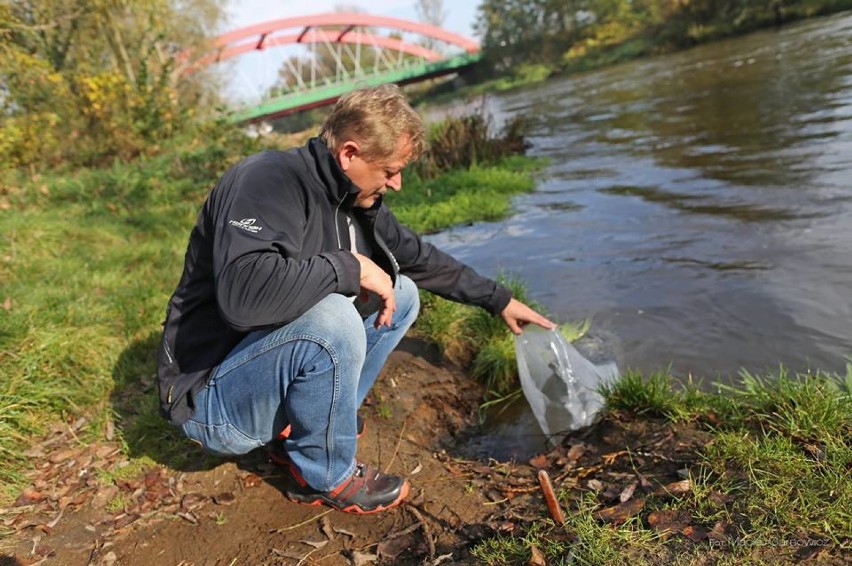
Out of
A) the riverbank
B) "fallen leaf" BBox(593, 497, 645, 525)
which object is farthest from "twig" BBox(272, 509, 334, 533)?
the riverbank

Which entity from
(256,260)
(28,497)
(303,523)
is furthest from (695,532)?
(28,497)

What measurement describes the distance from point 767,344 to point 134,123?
40.6 feet

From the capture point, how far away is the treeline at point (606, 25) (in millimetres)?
30250

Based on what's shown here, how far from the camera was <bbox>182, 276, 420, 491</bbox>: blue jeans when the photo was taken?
2.06m

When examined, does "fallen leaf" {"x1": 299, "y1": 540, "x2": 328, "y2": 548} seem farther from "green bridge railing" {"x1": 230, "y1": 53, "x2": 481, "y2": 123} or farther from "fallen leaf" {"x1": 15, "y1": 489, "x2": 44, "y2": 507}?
"green bridge railing" {"x1": 230, "y1": 53, "x2": 481, "y2": 123}

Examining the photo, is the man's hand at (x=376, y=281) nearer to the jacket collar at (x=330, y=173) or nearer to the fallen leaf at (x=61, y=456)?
the jacket collar at (x=330, y=173)

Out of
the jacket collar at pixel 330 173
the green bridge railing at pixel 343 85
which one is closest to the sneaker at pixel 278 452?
the jacket collar at pixel 330 173

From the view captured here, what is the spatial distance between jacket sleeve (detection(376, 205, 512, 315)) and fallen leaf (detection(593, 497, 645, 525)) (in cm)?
116

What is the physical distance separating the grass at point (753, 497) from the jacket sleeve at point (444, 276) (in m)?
1.01

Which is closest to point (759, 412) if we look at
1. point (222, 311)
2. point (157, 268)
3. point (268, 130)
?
point (222, 311)

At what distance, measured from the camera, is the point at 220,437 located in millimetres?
2229

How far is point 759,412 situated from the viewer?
250 cm

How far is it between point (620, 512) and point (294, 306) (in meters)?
1.35

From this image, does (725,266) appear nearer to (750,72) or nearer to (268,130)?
(268,130)
